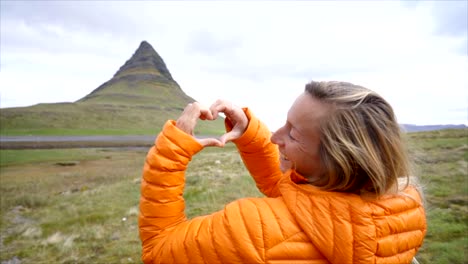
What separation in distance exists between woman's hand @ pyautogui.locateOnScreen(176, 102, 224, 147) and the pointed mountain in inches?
5107

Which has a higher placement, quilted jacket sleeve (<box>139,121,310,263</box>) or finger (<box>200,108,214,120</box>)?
finger (<box>200,108,214,120</box>)

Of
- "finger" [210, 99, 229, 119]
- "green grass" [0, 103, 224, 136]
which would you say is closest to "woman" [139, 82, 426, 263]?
"finger" [210, 99, 229, 119]

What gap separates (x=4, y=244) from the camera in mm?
7035

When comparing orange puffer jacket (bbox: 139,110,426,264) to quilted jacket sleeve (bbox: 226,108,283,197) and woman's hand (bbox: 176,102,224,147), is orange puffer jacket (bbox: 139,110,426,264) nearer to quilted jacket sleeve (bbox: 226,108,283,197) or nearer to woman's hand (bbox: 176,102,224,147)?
woman's hand (bbox: 176,102,224,147)

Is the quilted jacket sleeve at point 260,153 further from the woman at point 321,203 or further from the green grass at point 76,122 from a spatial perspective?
the green grass at point 76,122

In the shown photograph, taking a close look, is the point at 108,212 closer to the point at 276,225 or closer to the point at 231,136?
the point at 231,136

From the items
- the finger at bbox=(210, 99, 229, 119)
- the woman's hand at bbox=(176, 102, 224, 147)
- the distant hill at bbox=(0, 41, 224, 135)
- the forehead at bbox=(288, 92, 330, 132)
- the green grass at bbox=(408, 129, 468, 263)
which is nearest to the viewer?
the forehead at bbox=(288, 92, 330, 132)

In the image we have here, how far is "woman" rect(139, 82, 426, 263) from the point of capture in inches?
46.9

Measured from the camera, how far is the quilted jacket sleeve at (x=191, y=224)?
1.22 metres

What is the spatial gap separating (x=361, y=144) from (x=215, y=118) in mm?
775

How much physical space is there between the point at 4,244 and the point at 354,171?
8783 mm

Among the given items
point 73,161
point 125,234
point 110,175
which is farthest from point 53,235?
point 73,161

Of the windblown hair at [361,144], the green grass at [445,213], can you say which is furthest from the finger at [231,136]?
the green grass at [445,213]

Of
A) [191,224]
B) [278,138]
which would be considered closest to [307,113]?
[278,138]
